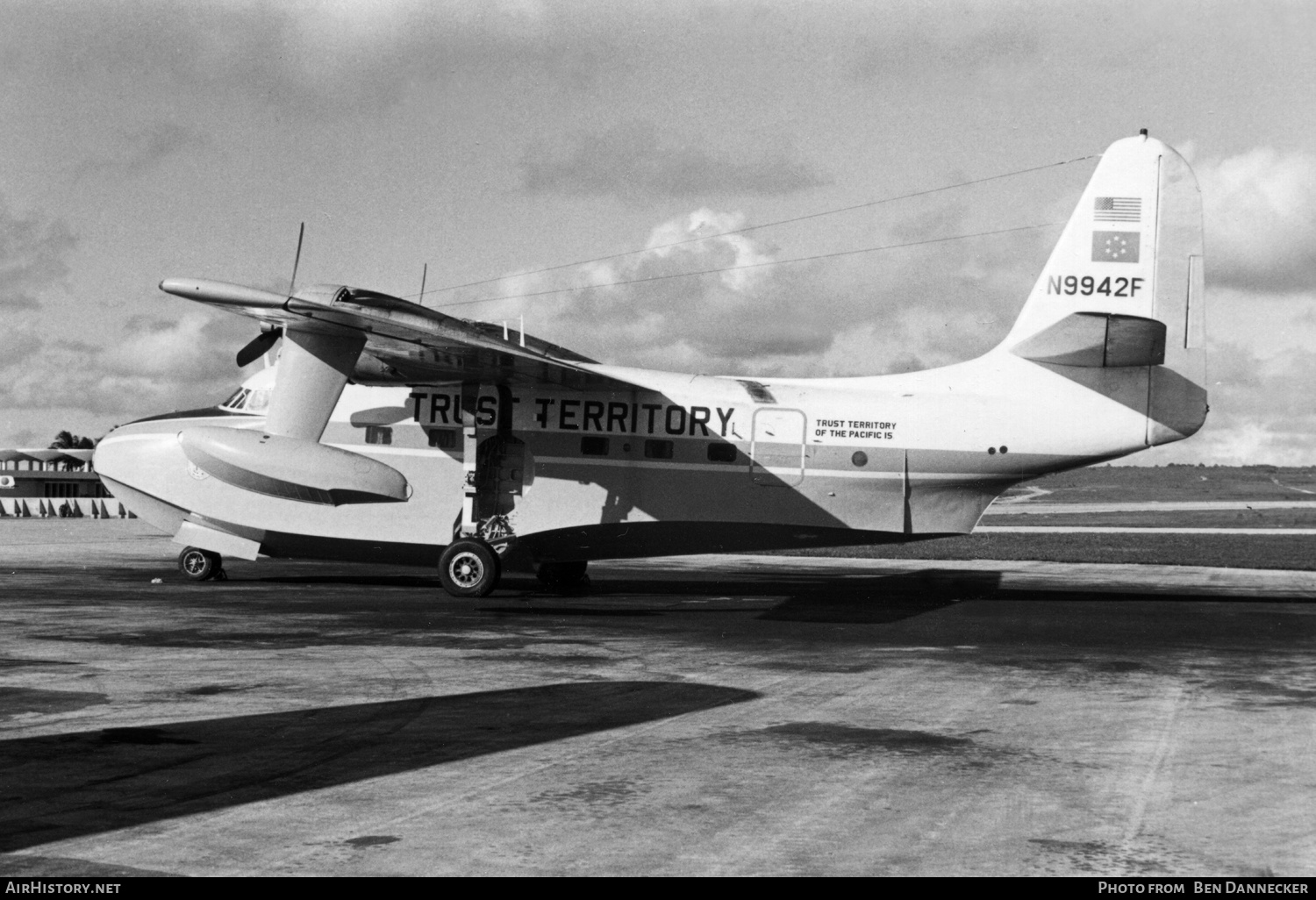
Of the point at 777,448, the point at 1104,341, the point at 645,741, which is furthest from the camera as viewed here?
the point at 777,448

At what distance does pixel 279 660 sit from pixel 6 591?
11138 mm

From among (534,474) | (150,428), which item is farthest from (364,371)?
(150,428)

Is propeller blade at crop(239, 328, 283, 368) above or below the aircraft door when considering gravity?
above

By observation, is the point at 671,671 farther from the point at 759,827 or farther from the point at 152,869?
the point at 152,869

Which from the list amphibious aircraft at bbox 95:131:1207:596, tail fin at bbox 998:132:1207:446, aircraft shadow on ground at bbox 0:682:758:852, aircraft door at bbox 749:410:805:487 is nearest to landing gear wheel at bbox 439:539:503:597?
amphibious aircraft at bbox 95:131:1207:596

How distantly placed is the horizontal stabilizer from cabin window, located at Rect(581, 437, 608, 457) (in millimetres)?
8103

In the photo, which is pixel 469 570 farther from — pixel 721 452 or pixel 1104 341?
pixel 1104 341

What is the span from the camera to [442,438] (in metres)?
23.1

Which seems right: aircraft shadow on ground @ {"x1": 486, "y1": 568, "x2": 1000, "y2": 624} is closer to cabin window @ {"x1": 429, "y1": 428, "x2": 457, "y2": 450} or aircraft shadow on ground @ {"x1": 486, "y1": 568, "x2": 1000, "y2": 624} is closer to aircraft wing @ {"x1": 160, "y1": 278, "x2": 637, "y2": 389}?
cabin window @ {"x1": 429, "y1": 428, "x2": 457, "y2": 450}

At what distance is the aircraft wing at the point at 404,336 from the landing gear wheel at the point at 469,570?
319 cm

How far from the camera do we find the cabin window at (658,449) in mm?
22297

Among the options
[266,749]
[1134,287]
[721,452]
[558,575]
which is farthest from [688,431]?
[266,749]

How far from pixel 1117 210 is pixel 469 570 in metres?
13.3

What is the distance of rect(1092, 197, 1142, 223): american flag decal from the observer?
→ 21234 mm
